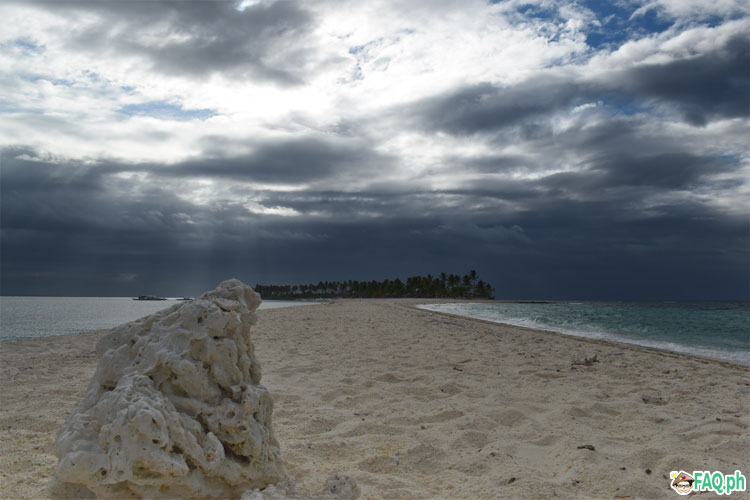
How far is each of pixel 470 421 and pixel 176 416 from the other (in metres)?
3.22

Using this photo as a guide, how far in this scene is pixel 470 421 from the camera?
5008 mm

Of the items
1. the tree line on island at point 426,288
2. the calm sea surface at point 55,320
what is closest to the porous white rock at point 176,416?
the calm sea surface at point 55,320

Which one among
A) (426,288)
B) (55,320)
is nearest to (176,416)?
(55,320)

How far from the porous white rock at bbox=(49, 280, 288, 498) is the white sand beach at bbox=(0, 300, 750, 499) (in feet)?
2.26

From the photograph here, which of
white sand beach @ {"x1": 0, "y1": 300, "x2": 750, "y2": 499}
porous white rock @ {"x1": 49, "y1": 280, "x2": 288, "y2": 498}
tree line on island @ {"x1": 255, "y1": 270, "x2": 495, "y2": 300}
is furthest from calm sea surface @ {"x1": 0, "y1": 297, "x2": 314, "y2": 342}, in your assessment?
tree line on island @ {"x1": 255, "y1": 270, "x2": 495, "y2": 300}

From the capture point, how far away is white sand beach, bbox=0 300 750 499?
145 inches

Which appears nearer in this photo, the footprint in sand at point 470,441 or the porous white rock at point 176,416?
the porous white rock at point 176,416

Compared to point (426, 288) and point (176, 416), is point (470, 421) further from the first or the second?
point (426, 288)

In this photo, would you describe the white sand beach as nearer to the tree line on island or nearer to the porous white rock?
the porous white rock

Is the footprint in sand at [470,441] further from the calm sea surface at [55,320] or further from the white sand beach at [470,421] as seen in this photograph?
the calm sea surface at [55,320]

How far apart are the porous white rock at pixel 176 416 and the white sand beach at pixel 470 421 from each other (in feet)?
2.26

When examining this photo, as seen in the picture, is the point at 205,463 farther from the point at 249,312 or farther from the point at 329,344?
the point at 329,344

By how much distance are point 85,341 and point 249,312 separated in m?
11.0

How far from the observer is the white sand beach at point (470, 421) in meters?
3.68
